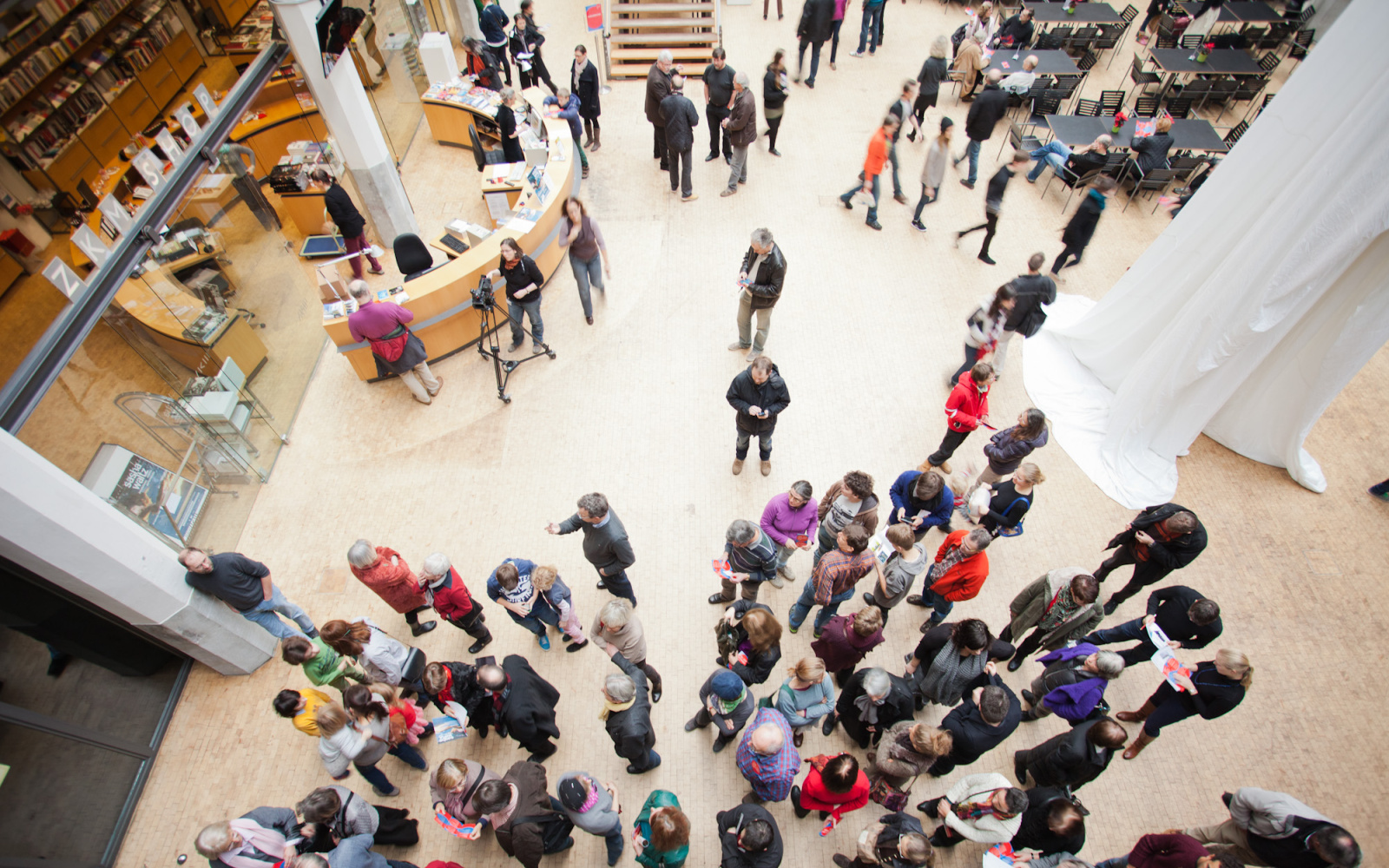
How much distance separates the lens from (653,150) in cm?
1069

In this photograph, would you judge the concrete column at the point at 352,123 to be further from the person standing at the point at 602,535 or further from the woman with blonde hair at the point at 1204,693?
the woman with blonde hair at the point at 1204,693

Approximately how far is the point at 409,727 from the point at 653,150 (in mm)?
9247

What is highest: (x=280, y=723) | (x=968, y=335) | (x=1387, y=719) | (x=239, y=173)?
(x=239, y=173)

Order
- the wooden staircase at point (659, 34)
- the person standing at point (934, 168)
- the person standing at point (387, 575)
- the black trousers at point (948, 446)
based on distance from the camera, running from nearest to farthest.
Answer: the person standing at point (387, 575)
the black trousers at point (948, 446)
the person standing at point (934, 168)
the wooden staircase at point (659, 34)

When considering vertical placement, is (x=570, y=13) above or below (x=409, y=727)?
above

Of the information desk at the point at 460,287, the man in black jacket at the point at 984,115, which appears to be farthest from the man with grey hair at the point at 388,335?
the man in black jacket at the point at 984,115

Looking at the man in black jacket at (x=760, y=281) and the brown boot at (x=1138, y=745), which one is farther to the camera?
the man in black jacket at (x=760, y=281)

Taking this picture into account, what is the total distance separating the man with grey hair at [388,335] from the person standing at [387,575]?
7.87ft

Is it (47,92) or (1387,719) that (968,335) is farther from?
(47,92)

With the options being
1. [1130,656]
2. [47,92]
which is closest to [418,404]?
[47,92]

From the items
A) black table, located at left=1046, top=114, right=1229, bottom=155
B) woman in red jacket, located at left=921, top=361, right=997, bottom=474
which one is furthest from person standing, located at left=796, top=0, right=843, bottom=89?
woman in red jacket, located at left=921, top=361, right=997, bottom=474

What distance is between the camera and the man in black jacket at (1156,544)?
188 inches

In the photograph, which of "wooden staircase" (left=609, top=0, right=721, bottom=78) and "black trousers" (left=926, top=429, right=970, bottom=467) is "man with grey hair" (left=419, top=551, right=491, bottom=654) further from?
"wooden staircase" (left=609, top=0, right=721, bottom=78)

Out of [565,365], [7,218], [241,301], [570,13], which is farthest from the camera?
[570,13]
